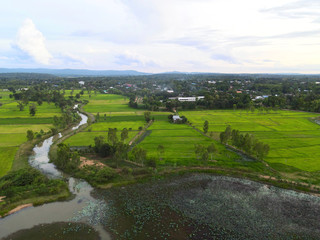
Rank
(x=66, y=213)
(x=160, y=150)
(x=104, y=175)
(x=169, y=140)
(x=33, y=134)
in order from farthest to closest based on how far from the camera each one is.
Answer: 1. (x=33, y=134)
2. (x=169, y=140)
3. (x=160, y=150)
4. (x=104, y=175)
5. (x=66, y=213)

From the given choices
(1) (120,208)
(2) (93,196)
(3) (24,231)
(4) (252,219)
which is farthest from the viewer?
(2) (93,196)

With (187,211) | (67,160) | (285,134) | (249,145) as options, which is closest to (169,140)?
(249,145)

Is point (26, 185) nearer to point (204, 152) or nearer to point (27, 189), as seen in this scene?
point (27, 189)

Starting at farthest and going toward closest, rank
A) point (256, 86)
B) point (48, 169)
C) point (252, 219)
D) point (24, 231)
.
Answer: point (256, 86), point (48, 169), point (252, 219), point (24, 231)

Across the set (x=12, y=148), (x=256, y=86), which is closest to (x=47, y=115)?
(x=12, y=148)

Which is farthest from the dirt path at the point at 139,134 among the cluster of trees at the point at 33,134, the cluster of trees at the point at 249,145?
the cluster of trees at the point at 33,134

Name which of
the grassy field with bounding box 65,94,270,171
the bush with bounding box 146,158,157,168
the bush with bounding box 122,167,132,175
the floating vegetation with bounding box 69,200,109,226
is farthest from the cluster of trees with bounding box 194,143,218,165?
the floating vegetation with bounding box 69,200,109,226

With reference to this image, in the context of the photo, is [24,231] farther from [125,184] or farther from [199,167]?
[199,167]
